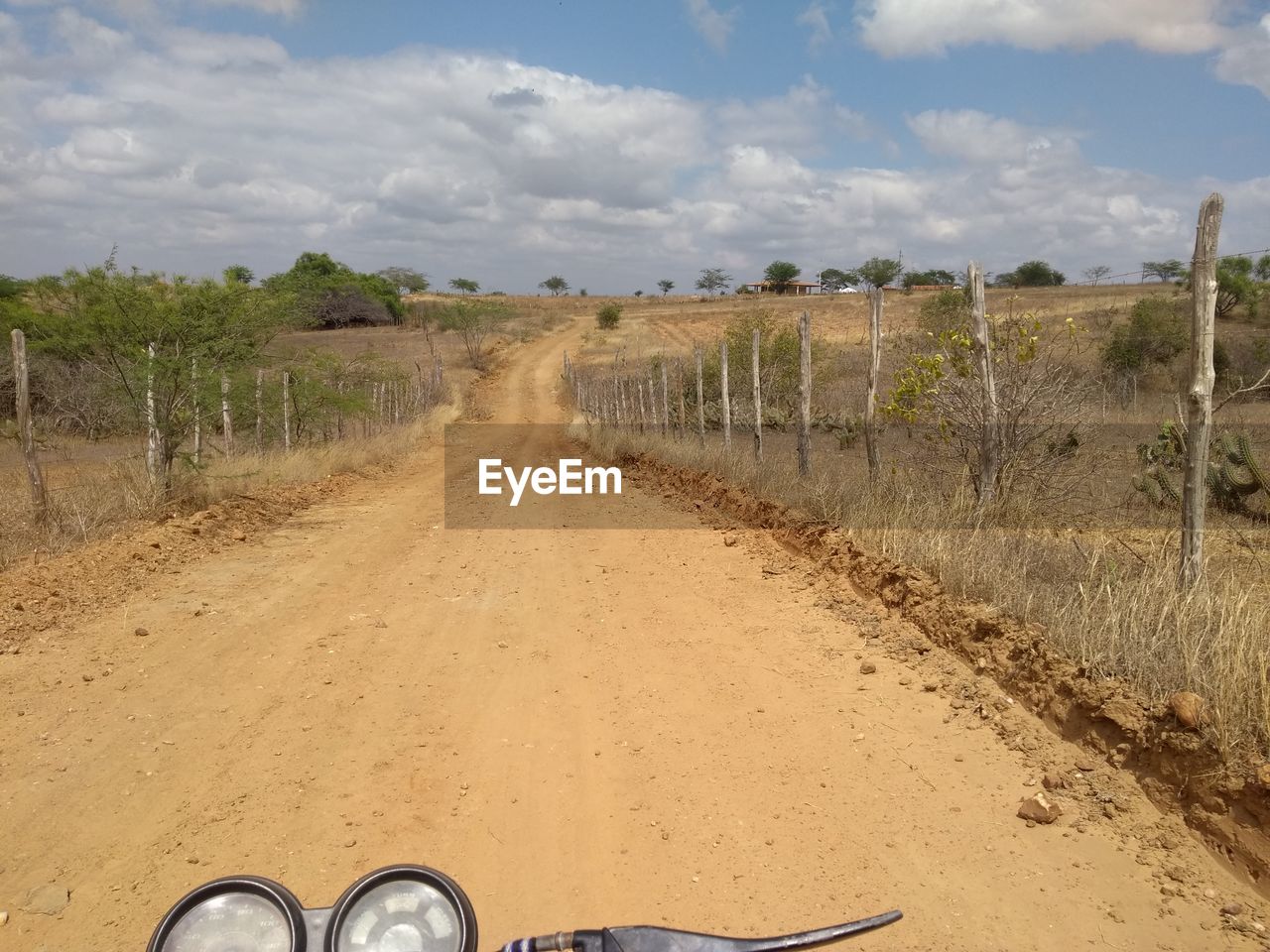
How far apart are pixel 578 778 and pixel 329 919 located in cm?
331

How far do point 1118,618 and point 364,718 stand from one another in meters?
4.38

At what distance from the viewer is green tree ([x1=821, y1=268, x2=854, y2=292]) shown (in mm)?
87744

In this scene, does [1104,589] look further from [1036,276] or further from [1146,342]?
[1036,276]

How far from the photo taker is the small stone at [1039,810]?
4223 mm

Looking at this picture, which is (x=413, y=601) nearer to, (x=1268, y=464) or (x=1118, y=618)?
(x=1118, y=618)

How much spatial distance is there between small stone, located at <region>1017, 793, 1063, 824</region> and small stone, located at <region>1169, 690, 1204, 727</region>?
69 centimetres

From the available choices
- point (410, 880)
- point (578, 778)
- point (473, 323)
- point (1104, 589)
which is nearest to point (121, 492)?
point (578, 778)

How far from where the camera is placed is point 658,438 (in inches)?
758

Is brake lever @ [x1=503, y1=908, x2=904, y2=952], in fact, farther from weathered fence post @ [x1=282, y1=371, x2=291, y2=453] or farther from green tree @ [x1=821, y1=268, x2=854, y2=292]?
green tree @ [x1=821, y1=268, x2=854, y2=292]

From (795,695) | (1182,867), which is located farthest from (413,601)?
(1182,867)

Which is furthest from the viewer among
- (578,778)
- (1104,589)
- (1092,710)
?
(1104,589)

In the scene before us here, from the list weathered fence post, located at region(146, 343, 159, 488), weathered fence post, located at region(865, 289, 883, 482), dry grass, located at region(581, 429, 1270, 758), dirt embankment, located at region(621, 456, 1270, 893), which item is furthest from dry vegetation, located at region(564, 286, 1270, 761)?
weathered fence post, located at region(146, 343, 159, 488)

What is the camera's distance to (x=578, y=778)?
16.0ft

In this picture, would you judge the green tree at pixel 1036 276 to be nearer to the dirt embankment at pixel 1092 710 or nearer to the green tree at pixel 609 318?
the green tree at pixel 609 318
